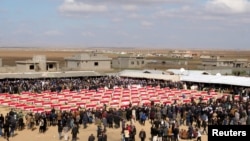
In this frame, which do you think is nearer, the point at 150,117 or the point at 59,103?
the point at 150,117

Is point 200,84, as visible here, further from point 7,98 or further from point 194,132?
point 194,132

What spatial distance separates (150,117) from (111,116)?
2.93 metres

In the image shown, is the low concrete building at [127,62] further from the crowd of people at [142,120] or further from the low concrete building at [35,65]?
the crowd of people at [142,120]

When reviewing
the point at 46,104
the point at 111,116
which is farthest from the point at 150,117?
the point at 46,104

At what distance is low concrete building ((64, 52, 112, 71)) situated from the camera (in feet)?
229

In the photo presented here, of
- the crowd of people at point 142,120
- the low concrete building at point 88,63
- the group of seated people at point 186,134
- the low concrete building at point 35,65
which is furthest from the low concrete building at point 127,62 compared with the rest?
the group of seated people at point 186,134

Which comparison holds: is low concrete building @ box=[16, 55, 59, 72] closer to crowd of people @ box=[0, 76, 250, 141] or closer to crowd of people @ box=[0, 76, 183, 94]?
crowd of people @ box=[0, 76, 183, 94]

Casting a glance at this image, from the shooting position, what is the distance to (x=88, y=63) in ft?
230

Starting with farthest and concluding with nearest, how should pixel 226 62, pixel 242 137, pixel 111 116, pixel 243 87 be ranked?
pixel 226 62 < pixel 243 87 < pixel 111 116 < pixel 242 137

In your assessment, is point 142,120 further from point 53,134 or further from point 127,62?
point 127,62

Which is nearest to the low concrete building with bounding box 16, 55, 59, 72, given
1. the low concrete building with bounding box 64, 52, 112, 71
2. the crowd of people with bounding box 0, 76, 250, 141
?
the low concrete building with bounding box 64, 52, 112, 71

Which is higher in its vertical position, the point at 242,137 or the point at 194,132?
the point at 242,137

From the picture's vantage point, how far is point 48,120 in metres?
27.8

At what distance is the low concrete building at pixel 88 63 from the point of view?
69925 mm
